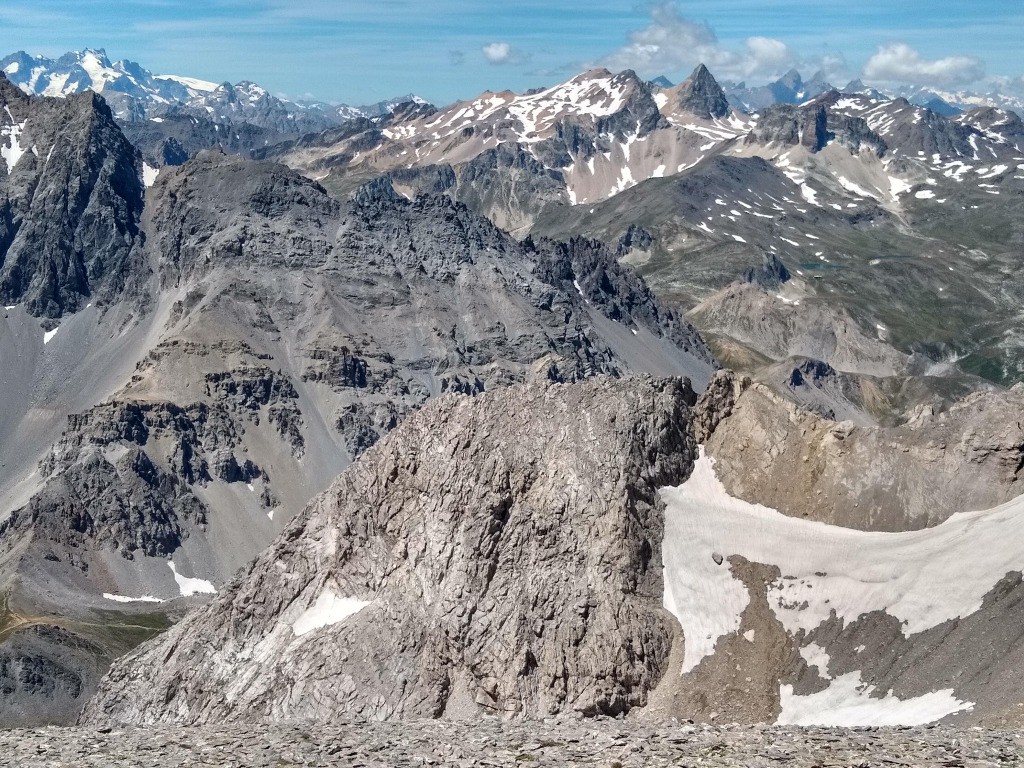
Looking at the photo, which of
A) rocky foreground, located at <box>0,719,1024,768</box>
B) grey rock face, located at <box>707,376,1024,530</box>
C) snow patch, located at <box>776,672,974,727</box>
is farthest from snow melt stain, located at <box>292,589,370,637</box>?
snow patch, located at <box>776,672,974,727</box>

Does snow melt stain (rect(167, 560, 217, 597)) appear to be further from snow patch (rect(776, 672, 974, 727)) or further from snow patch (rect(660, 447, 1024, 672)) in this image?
snow patch (rect(776, 672, 974, 727))

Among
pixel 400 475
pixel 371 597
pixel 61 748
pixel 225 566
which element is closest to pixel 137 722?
pixel 371 597

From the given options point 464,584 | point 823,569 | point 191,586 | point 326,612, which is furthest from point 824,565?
point 191,586

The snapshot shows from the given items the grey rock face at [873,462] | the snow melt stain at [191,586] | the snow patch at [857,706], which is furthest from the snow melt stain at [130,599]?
the snow patch at [857,706]

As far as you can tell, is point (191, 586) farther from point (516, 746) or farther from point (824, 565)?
point (516, 746)

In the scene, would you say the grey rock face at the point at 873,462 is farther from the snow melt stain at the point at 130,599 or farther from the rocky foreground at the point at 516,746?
the snow melt stain at the point at 130,599

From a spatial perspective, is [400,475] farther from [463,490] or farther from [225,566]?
[225,566]
